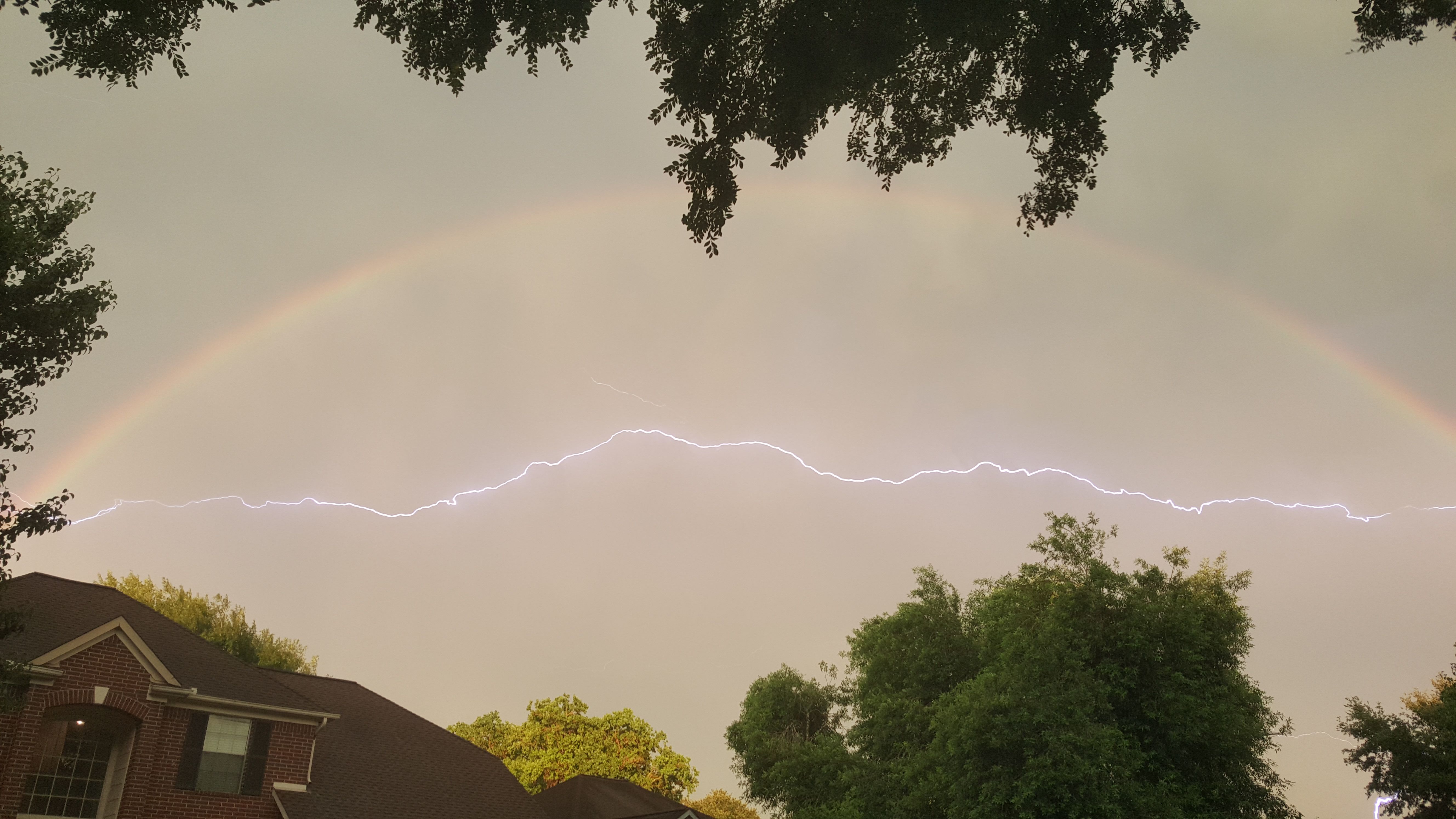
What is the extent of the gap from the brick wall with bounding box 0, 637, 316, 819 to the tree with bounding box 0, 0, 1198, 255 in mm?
17598

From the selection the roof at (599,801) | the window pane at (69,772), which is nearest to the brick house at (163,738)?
the window pane at (69,772)

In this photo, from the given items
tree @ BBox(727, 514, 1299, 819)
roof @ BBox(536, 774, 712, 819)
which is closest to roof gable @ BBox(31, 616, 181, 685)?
roof @ BBox(536, 774, 712, 819)

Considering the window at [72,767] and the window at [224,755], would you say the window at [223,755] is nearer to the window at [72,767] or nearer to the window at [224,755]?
the window at [224,755]

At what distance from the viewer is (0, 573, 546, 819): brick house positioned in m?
21.8

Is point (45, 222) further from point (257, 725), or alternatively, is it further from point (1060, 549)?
point (1060, 549)

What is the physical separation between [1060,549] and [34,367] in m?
34.5

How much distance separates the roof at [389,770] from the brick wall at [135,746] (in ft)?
4.67

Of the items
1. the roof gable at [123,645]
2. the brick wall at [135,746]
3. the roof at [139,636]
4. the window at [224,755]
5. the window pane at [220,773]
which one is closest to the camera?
the brick wall at [135,746]

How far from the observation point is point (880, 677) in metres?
44.7

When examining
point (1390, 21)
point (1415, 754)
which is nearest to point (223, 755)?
point (1390, 21)

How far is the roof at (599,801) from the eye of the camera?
115 ft

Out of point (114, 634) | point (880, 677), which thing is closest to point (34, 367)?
point (114, 634)

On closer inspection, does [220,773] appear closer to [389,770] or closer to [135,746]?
[135,746]

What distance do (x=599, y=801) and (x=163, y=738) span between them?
1721 cm
